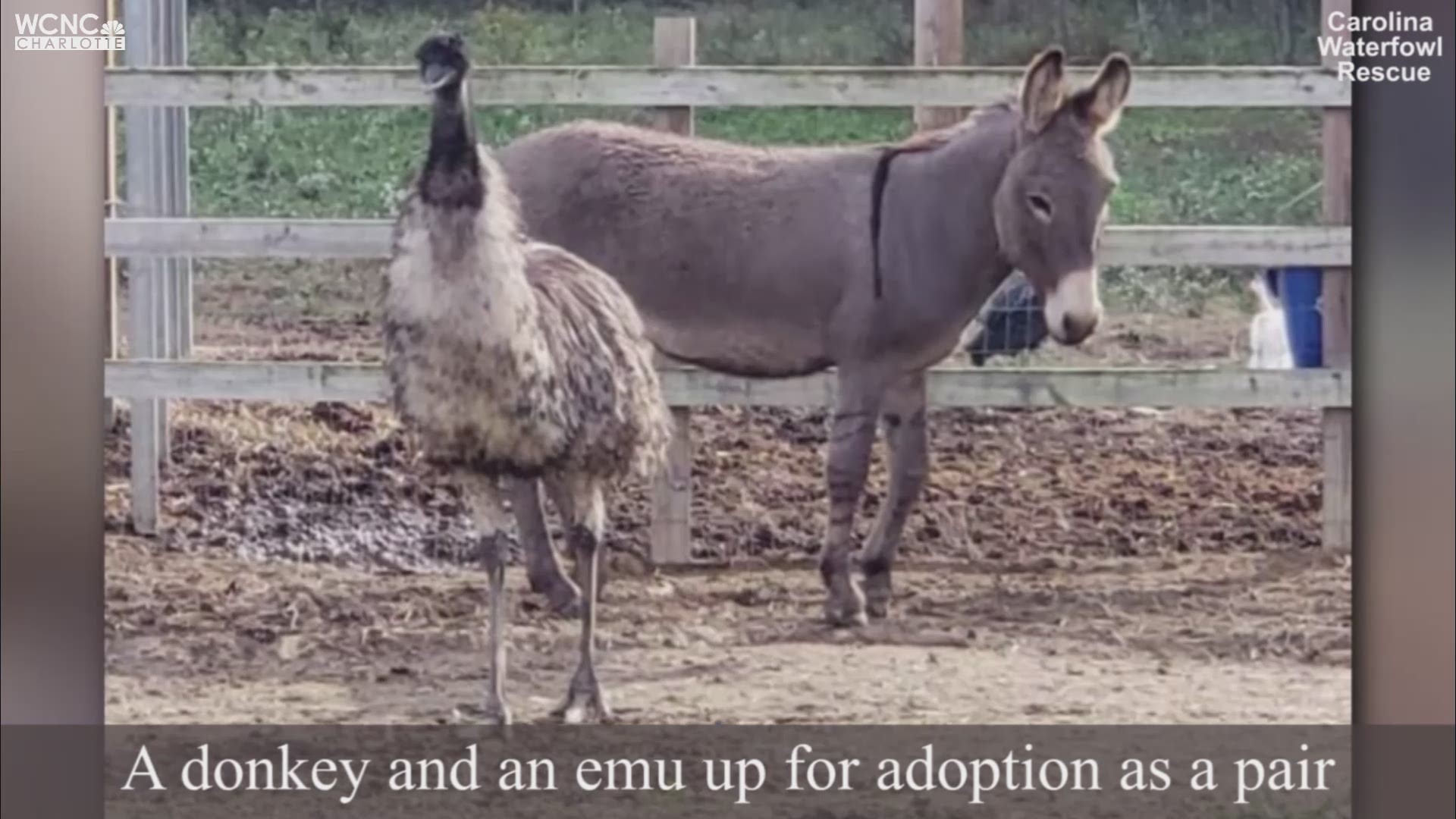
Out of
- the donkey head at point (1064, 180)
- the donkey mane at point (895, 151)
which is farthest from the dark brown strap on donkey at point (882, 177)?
the donkey head at point (1064, 180)

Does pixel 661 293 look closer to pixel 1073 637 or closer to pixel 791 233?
pixel 791 233

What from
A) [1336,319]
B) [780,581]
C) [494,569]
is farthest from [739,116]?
[1336,319]

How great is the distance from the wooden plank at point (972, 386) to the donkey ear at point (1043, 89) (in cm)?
67

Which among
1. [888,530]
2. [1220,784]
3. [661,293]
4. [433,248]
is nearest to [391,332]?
[433,248]

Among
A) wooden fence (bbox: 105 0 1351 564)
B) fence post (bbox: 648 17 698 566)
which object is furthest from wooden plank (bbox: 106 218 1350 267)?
fence post (bbox: 648 17 698 566)

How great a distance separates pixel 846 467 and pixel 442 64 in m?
1.38

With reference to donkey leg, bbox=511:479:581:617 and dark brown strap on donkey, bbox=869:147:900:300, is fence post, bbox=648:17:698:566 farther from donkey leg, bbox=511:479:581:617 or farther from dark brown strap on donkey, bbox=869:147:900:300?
dark brown strap on donkey, bbox=869:147:900:300

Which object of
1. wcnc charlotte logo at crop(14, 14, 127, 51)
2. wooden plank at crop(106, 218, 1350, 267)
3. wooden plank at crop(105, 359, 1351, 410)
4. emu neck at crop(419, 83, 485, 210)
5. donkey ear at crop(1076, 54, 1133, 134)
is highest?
wcnc charlotte logo at crop(14, 14, 127, 51)

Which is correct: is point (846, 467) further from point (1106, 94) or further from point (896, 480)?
point (1106, 94)

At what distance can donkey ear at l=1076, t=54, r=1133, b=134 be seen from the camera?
5926 millimetres

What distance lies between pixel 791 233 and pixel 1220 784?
166 centimetres

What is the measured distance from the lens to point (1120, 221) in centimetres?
621

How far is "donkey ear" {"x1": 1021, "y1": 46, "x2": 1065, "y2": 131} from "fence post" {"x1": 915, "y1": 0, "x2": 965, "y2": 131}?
0.82 ft

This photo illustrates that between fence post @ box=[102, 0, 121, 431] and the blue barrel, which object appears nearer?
fence post @ box=[102, 0, 121, 431]
